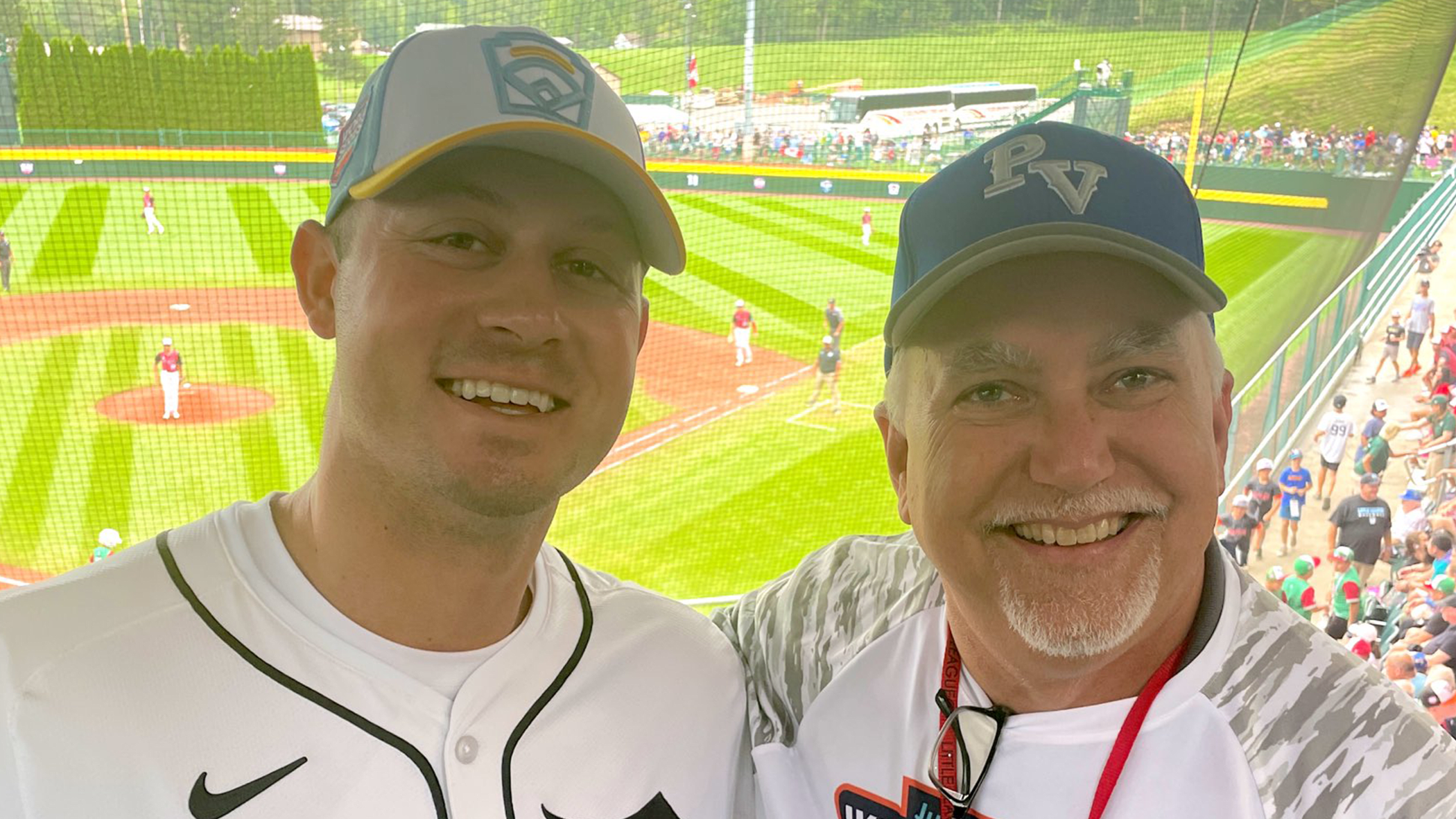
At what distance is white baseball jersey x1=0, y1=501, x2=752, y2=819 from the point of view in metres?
0.90

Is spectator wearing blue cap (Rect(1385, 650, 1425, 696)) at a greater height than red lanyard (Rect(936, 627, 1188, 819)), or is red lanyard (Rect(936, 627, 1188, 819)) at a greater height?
red lanyard (Rect(936, 627, 1188, 819))

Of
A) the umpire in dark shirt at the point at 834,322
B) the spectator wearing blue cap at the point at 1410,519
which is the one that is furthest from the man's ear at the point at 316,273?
the spectator wearing blue cap at the point at 1410,519

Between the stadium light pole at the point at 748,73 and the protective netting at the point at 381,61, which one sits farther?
the stadium light pole at the point at 748,73

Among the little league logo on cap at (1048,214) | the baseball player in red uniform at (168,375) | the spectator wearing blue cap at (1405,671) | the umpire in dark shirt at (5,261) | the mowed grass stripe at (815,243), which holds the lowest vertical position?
the spectator wearing blue cap at (1405,671)

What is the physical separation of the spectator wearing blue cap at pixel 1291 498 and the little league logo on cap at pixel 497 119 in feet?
17.4

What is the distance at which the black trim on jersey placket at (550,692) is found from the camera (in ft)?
3.24

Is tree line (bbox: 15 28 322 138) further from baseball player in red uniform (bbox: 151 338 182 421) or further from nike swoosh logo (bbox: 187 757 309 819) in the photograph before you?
nike swoosh logo (bbox: 187 757 309 819)

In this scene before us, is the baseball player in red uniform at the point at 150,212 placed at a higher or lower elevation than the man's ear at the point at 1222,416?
lower

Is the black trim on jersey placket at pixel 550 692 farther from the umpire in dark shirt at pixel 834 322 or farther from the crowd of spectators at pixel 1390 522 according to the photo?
the umpire in dark shirt at pixel 834 322

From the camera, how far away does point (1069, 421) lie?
1.00 metres

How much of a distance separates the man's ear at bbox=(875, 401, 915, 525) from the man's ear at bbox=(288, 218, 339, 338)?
0.60 m

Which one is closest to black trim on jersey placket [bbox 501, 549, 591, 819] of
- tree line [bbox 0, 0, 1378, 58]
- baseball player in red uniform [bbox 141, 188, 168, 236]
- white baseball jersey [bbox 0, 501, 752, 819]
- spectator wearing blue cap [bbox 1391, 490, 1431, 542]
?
white baseball jersey [bbox 0, 501, 752, 819]

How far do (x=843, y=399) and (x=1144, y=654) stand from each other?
13.4 ft

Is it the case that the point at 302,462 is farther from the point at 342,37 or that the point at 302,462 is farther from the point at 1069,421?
the point at 1069,421
